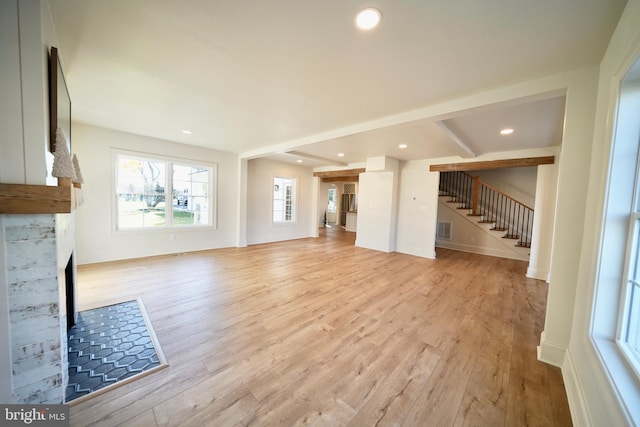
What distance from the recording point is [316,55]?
182 cm

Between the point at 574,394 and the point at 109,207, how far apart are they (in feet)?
21.2

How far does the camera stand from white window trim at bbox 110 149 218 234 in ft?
14.2

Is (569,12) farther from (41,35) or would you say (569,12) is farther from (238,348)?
(238,348)

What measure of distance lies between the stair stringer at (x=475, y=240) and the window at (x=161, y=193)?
6.92 metres

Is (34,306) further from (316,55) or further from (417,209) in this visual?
(417,209)

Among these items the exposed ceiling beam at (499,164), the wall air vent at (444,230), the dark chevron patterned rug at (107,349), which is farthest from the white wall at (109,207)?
the wall air vent at (444,230)

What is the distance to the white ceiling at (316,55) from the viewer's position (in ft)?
4.57

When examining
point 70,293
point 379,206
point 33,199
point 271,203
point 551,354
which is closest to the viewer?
point 33,199

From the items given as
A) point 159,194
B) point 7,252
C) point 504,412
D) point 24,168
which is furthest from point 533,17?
point 159,194

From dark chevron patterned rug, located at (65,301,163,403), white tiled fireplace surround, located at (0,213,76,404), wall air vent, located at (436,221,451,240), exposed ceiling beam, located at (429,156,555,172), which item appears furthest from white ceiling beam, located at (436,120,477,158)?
dark chevron patterned rug, located at (65,301,163,403)

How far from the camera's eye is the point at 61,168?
4.64 ft

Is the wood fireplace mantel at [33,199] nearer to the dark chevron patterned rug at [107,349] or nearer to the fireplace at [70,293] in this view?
the dark chevron patterned rug at [107,349]

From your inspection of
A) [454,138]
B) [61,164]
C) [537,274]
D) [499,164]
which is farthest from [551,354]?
[499,164]

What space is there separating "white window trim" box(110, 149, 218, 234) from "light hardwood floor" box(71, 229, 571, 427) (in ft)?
2.75
